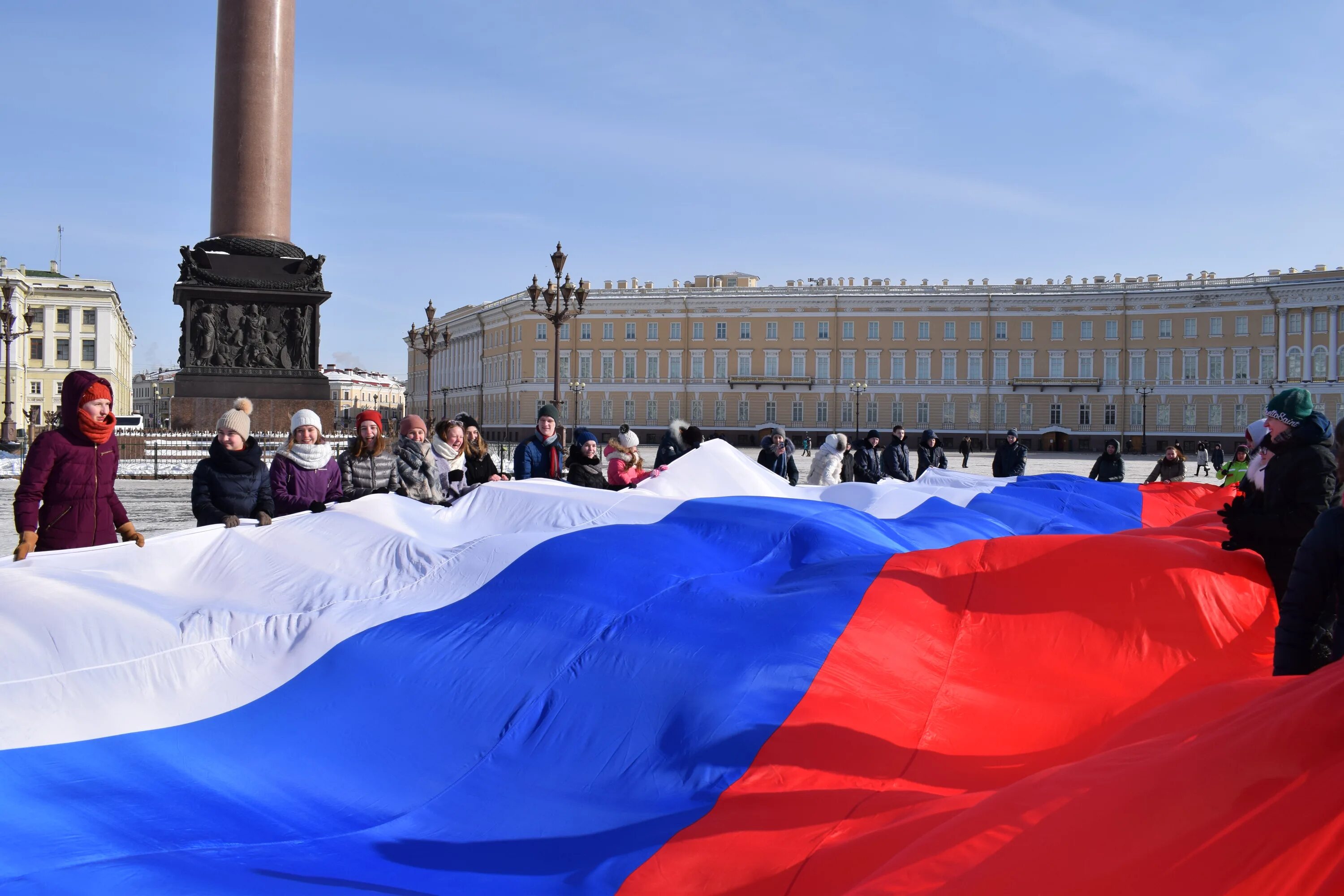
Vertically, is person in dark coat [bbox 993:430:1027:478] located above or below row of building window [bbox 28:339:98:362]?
below

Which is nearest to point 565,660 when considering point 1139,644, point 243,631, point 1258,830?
point 243,631

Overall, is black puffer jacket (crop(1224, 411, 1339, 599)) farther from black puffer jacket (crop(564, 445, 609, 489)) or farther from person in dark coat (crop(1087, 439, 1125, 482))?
person in dark coat (crop(1087, 439, 1125, 482))

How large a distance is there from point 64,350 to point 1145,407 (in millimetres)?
71739

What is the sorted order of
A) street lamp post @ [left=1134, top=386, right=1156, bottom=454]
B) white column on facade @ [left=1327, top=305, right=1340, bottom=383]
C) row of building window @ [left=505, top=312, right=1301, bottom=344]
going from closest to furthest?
white column on facade @ [left=1327, top=305, right=1340, bottom=383] → street lamp post @ [left=1134, top=386, right=1156, bottom=454] → row of building window @ [left=505, top=312, right=1301, bottom=344]

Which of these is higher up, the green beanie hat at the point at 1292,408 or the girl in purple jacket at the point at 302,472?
the green beanie hat at the point at 1292,408

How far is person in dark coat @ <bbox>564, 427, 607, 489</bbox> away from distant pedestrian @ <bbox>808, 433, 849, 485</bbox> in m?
3.25

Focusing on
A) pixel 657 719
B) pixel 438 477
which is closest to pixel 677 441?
pixel 438 477

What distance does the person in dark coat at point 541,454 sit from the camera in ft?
27.6

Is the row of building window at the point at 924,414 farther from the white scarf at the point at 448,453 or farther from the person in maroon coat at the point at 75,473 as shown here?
the person in maroon coat at the point at 75,473

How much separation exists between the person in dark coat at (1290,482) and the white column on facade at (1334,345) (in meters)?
68.4

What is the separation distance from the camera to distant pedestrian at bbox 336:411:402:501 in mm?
6586

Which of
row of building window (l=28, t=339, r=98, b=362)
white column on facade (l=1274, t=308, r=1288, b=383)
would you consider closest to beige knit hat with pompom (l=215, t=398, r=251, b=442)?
white column on facade (l=1274, t=308, r=1288, b=383)

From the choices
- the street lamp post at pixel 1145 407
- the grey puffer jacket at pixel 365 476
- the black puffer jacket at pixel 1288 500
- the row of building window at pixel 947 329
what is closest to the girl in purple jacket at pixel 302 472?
the grey puffer jacket at pixel 365 476

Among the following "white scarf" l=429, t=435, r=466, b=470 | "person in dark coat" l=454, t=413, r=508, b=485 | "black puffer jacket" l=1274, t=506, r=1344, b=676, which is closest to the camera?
"black puffer jacket" l=1274, t=506, r=1344, b=676
